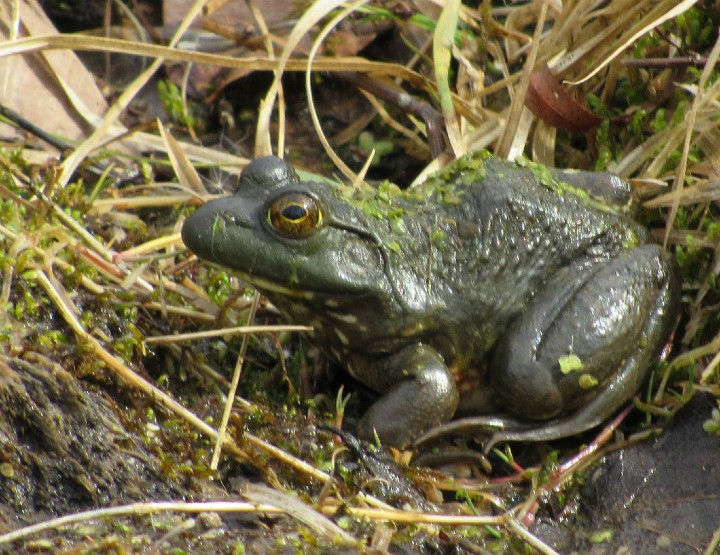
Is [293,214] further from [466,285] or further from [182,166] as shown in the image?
[182,166]

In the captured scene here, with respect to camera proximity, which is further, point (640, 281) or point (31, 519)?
point (640, 281)

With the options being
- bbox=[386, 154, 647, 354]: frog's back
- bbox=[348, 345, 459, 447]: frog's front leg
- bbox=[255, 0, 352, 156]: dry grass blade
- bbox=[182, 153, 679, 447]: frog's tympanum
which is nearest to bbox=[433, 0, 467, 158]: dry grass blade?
bbox=[255, 0, 352, 156]: dry grass blade

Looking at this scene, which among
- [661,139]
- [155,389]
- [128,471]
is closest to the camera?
[128,471]

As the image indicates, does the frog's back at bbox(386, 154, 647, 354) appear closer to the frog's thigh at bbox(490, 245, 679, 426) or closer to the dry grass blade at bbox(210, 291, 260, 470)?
the frog's thigh at bbox(490, 245, 679, 426)

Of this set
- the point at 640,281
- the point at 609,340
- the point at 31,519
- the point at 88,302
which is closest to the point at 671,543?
the point at 609,340

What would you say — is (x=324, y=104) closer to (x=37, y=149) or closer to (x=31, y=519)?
(x=37, y=149)

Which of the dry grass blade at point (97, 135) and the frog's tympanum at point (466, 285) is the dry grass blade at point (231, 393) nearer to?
the frog's tympanum at point (466, 285)

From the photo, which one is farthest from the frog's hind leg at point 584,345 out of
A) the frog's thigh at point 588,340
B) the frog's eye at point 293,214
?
the frog's eye at point 293,214

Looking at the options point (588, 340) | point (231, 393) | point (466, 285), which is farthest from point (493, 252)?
point (231, 393)
